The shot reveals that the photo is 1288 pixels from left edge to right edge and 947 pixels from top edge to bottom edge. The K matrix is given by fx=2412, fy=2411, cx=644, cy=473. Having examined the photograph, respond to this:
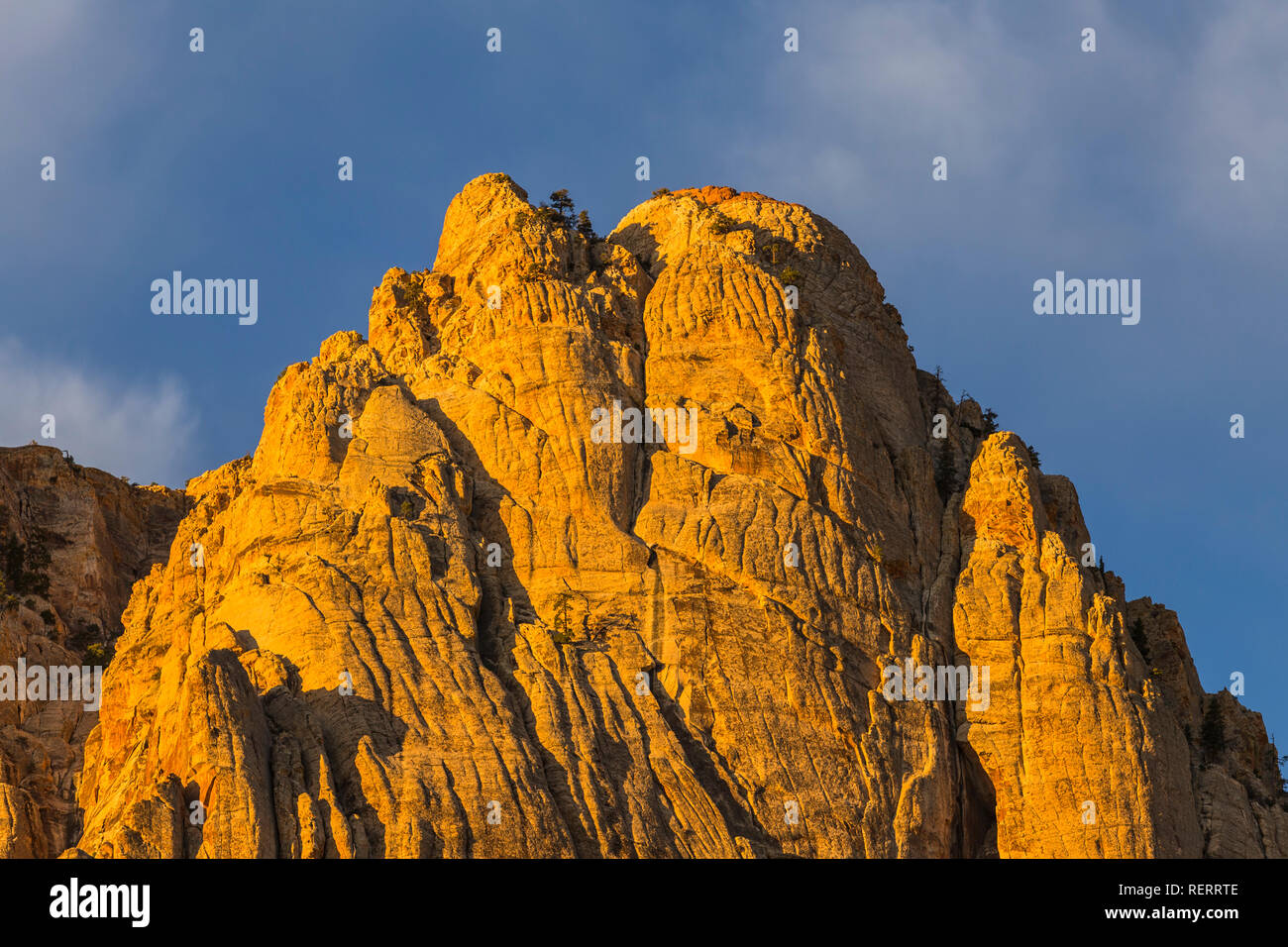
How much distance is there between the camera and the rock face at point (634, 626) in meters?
79.6

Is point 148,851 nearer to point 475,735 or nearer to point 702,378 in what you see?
point 475,735

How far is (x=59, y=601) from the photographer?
101m

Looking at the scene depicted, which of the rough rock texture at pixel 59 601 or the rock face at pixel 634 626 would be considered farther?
the rough rock texture at pixel 59 601

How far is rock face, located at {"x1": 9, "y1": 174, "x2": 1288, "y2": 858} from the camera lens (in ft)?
261

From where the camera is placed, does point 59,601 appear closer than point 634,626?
No

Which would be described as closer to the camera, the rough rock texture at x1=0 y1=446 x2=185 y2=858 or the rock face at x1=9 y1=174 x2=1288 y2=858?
the rock face at x1=9 y1=174 x2=1288 y2=858

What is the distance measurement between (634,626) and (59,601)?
2781 cm

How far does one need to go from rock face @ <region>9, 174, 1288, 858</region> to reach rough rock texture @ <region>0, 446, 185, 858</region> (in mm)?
2314

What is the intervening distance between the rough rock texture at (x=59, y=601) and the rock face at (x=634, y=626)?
2314 millimetres

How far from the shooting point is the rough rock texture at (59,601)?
3450 inches

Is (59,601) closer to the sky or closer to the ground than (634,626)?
closer to the sky
